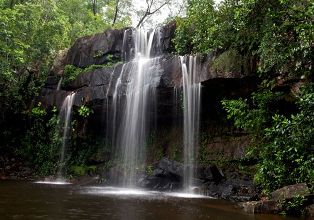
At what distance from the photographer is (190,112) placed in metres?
14.8

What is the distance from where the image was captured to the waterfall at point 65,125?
18219 mm

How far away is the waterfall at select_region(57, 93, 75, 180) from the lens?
18219mm

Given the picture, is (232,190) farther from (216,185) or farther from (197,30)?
(197,30)

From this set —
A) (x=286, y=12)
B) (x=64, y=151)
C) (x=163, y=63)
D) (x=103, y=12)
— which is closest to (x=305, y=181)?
(x=286, y=12)

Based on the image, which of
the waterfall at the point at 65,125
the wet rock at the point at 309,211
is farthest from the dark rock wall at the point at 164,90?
the wet rock at the point at 309,211

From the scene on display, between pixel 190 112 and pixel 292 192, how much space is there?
21.0 feet

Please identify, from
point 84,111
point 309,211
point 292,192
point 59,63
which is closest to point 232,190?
point 292,192

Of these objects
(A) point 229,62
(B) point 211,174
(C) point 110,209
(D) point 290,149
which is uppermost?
(A) point 229,62

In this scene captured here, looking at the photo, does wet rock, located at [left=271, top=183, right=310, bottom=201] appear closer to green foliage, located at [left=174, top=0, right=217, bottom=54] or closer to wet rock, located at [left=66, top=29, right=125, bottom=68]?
green foliage, located at [left=174, top=0, right=217, bottom=54]

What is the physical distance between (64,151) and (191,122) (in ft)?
24.1

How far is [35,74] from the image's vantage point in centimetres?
2067

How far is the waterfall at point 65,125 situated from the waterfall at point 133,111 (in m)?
2.33

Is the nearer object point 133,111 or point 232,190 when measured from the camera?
point 232,190

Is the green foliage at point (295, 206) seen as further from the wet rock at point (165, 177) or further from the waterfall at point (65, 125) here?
the waterfall at point (65, 125)
